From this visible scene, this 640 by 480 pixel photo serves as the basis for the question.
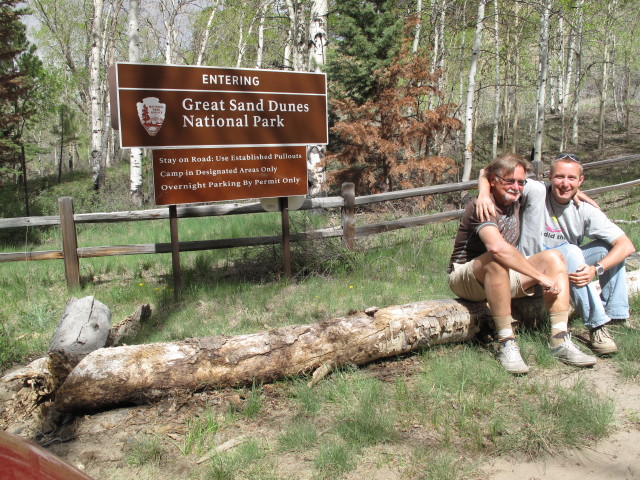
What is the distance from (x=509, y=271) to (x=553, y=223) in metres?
0.62

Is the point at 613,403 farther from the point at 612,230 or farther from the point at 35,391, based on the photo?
the point at 35,391

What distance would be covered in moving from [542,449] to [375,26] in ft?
34.9

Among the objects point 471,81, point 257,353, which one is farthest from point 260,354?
point 471,81

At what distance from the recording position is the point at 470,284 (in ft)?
13.1

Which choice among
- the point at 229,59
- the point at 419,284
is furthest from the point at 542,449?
the point at 229,59

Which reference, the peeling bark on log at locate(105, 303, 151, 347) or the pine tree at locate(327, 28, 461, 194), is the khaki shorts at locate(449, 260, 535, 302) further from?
the pine tree at locate(327, 28, 461, 194)

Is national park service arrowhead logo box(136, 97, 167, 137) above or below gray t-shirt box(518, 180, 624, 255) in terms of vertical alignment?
above

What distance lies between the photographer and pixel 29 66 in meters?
18.2

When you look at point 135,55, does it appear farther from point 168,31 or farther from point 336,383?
point 336,383

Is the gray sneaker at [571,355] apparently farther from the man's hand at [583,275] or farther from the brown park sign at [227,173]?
the brown park sign at [227,173]

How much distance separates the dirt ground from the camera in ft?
8.65

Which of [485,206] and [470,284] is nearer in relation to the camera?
[485,206]

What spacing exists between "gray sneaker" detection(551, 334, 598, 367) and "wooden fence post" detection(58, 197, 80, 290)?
210 inches

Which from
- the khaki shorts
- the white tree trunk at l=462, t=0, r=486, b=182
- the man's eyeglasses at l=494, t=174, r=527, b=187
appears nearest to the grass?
the khaki shorts
